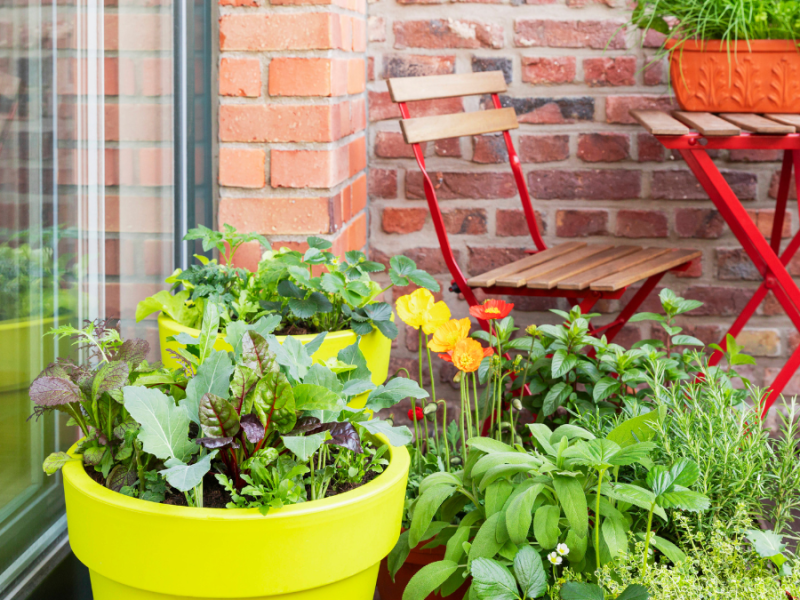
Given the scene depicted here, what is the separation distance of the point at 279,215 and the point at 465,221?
72 centimetres

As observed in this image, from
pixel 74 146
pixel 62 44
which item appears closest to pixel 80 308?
pixel 74 146

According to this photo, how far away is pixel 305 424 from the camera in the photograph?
72cm

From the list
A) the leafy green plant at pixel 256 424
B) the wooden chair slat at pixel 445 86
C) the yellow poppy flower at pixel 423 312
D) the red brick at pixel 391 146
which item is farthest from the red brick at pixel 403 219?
the leafy green plant at pixel 256 424

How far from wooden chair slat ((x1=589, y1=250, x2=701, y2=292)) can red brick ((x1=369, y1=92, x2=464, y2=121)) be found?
2.19 ft

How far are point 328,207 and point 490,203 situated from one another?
69cm

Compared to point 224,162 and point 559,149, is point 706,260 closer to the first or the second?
point 559,149

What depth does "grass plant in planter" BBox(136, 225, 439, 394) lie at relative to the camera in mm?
1072

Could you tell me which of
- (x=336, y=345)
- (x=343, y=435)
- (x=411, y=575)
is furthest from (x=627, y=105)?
(x=343, y=435)

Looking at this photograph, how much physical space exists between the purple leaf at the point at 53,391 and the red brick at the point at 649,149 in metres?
1.62

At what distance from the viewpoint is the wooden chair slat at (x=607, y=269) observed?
1.44 m

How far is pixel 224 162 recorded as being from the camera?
4.67 ft

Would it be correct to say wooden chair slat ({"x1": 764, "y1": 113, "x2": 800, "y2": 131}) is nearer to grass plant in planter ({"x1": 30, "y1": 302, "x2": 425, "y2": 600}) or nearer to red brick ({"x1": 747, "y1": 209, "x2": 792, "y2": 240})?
red brick ({"x1": 747, "y1": 209, "x2": 792, "y2": 240})

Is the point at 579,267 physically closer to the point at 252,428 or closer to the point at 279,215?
the point at 279,215

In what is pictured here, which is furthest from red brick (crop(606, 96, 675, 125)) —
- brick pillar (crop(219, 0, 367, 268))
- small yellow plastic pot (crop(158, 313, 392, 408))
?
small yellow plastic pot (crop(158, 313, 392, 408))
